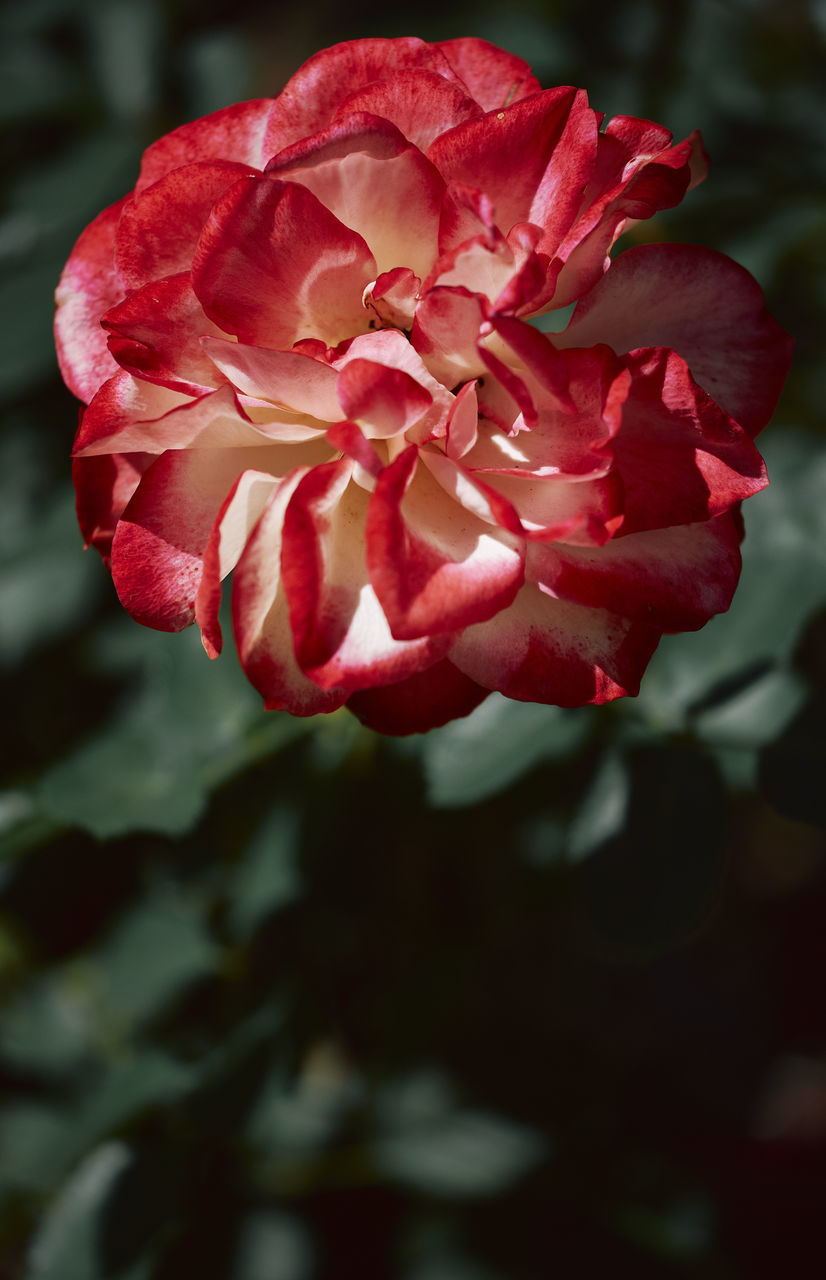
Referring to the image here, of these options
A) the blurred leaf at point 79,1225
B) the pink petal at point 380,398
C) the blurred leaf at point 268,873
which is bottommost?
the blurred leaf at point 79,1225

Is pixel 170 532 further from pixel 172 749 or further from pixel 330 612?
pixel 172 749

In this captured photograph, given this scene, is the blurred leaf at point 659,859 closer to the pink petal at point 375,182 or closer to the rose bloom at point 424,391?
the rose bloom at point 424,391

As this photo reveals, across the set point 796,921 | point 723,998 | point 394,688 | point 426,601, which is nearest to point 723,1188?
point 723,998

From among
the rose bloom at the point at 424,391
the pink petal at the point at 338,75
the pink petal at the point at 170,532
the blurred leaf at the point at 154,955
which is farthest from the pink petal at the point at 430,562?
the blurred leaf at the point at 154,955

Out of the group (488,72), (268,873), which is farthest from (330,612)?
(268,873)

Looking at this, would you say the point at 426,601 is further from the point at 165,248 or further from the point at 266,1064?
the point at 266,1064

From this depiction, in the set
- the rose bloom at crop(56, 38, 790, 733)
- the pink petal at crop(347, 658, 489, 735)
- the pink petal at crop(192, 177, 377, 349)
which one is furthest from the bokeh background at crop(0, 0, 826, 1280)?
the pink petal at crop(192, 177, 377, 349)

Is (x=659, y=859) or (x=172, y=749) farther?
(x=172, y=749)
